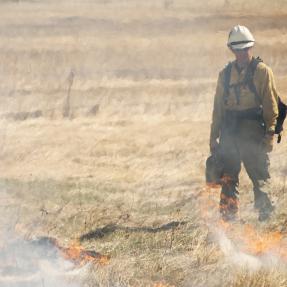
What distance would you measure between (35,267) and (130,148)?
492 centimetres

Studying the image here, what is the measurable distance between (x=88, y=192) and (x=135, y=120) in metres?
4.41

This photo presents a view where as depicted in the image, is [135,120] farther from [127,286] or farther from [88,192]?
[127,286]

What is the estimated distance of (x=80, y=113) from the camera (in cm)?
1274

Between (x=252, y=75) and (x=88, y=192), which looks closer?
(x=252, y=75)

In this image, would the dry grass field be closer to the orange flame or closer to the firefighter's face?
the orange flame

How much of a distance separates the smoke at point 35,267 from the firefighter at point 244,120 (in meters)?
1.70

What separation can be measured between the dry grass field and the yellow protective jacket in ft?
3.64

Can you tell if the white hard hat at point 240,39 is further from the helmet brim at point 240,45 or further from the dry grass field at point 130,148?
the dry grass field at point 130,148

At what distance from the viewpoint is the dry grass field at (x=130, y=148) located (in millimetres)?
5676

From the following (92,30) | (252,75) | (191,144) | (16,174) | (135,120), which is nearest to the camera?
(252,75)

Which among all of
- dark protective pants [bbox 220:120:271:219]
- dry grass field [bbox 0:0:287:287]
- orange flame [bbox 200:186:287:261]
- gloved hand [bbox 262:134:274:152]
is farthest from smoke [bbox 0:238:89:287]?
gloved hand [bbox 262:134:274:152]

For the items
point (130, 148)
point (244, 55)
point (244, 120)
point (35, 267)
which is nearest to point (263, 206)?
point (244, 120)

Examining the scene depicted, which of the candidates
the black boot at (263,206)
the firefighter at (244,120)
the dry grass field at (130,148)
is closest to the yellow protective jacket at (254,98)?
the firefighter at (244,120)

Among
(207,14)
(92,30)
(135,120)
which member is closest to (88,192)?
(135,120)
